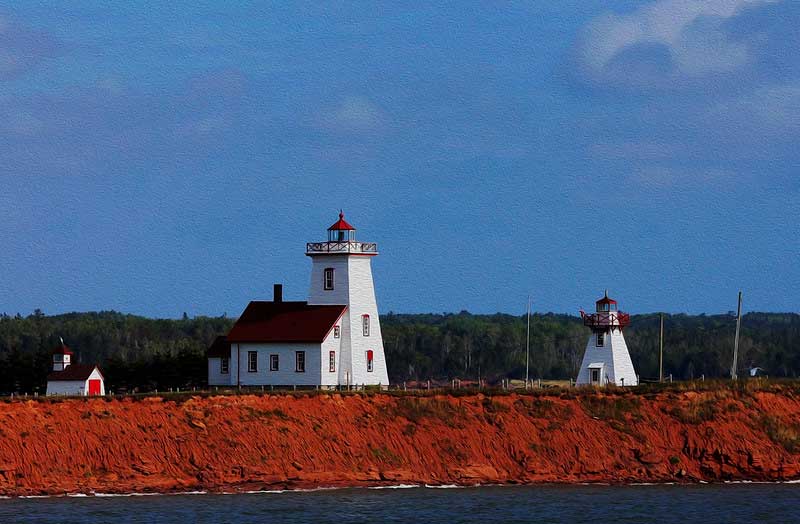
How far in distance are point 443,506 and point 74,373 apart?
35.8 metres

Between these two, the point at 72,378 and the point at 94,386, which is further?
the point at 72,378

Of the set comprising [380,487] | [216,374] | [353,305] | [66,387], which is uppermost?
[353,305]

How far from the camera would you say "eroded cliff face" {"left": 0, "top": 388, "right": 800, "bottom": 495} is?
67.6 metres

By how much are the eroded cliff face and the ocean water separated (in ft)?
5.56

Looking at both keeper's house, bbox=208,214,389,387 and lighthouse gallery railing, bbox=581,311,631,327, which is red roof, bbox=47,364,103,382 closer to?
keeper's house, bbox=208,214,389,387

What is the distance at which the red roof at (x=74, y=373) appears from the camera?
9119cm

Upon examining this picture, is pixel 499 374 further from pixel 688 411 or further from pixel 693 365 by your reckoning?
pixel 688 411

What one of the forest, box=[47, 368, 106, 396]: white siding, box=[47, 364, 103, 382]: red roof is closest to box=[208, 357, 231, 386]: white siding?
box=[47, 368, 106, 396]: white siding

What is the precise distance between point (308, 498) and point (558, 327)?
87952 millimetres

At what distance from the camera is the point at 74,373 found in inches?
3612

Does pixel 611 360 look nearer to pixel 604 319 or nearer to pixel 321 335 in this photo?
pixel 604 319

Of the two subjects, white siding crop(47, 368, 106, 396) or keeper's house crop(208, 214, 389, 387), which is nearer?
keeper's house crop(208, 214, 389, 387)

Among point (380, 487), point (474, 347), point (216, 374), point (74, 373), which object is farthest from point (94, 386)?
point (474, 347)

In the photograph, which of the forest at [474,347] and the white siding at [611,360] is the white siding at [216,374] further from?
the forest at [474,347]
